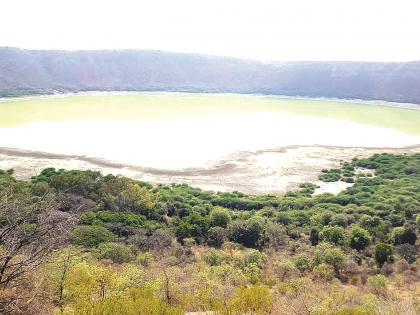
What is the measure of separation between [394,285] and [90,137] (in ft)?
156

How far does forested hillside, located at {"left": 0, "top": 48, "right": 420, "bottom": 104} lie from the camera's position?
13275 cm

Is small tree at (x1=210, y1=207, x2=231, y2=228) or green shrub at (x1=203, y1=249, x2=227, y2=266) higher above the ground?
green shrub at (x1=203, y1=249, x2=227, y2=266)

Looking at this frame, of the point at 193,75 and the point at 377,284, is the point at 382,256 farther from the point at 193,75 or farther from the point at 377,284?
the point at 193,75

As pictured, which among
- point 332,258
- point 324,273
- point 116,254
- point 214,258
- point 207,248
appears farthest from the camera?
point 207,248

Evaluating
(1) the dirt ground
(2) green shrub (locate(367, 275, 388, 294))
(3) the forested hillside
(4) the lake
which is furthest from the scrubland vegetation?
(3) the forested hillside

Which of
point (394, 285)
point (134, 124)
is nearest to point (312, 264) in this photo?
point (394, 285)

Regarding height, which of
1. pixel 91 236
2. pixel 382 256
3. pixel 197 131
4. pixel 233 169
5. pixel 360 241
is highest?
pixel 91 236

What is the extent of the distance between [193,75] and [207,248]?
13758cm

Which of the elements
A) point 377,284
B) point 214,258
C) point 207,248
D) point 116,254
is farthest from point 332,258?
point 116,254

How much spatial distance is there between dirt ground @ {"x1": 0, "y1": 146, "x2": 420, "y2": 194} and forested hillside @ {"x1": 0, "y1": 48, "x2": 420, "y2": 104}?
74.7m

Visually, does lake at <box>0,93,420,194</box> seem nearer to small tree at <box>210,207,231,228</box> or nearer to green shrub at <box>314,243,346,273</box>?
small tree at <box>210,207,231,228</box>

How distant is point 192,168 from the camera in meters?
47.7

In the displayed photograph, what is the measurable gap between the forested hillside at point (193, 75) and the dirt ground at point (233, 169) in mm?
74694

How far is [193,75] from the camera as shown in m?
160
